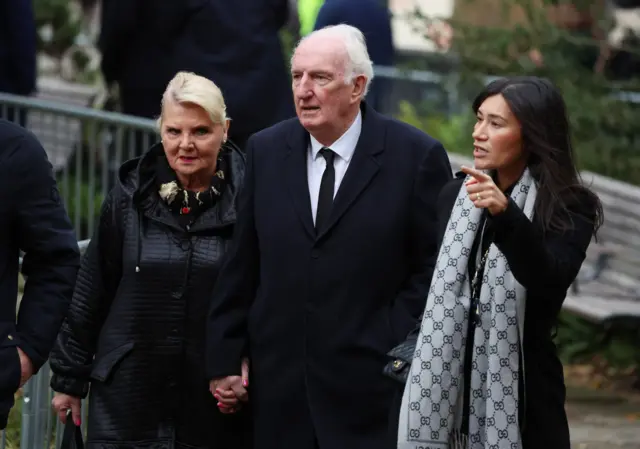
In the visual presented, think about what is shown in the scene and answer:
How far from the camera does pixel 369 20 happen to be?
10.7m

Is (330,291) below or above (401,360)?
above

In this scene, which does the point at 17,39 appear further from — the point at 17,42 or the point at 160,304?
the point at 160,304

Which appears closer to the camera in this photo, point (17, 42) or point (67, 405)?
point (67, 405)

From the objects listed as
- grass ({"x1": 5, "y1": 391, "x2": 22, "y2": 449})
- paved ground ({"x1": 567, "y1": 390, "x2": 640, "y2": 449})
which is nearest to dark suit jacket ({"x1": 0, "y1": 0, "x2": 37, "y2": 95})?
grass ({"x1": 5, "y1": 391, "x2": 22, "y2": 449})

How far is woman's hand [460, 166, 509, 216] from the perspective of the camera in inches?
193

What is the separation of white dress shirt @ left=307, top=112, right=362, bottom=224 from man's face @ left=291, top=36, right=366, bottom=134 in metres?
0.07

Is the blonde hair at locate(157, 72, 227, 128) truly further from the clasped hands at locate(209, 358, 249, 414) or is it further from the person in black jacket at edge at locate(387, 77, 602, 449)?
the person in black jacket at edge at locate(387, 77, 602, 449)

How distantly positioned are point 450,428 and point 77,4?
14113mm

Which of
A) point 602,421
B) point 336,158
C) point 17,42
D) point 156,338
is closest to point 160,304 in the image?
point 156,338

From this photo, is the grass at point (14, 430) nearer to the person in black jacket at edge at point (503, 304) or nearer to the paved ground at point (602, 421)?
the person in black jacket at edge at point (503, 304)

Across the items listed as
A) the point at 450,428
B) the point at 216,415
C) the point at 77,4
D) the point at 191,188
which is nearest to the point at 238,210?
the point at 191,188

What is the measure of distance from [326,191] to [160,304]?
67 cm

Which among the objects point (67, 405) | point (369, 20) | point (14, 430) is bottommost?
point (14, 430)

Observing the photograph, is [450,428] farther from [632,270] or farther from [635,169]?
[635,169]
